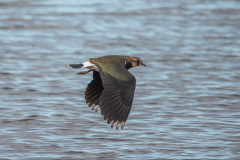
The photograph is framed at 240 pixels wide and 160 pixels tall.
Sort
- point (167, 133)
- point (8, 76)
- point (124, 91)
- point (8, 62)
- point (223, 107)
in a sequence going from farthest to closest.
A: point (8, 62) < point (8, 76) < point (223, 107) < point (167, 133) < point (124, 91)

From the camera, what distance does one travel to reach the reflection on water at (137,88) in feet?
23.1

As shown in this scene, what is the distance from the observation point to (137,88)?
1040cm

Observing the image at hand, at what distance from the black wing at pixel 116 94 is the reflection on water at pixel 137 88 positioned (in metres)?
0.96

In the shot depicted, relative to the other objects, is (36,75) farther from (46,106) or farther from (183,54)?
(183,54)

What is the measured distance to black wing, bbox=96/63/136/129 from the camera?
5.82 metres

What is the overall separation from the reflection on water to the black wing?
0.96 m

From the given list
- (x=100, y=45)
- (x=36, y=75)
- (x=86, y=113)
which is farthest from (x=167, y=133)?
(x=100, y=45)

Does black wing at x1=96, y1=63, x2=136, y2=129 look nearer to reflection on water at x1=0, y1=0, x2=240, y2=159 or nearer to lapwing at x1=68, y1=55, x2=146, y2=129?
lapwing at x1=68, y1=55, x2=146, y2=129

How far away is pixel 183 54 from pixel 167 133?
262 inches

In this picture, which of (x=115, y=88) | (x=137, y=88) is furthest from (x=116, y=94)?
(x=137, y=88)

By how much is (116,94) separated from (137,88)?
4458 mm

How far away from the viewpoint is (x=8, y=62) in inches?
509

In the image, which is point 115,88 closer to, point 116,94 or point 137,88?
point 116,94

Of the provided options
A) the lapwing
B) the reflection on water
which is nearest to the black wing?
the lapwing
